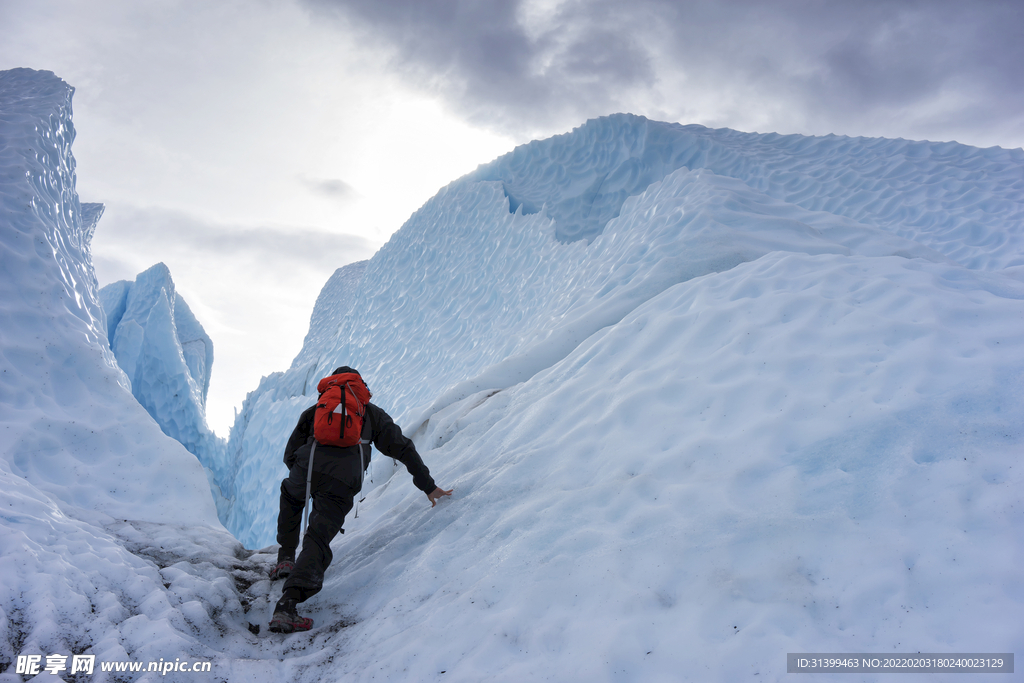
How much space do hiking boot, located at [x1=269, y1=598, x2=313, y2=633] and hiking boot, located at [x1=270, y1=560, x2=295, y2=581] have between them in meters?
0.38

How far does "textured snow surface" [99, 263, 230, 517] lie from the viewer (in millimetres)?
12352

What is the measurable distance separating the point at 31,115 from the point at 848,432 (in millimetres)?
6651

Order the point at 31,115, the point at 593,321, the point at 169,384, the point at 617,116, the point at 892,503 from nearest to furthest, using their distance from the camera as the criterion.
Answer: the point at 892,503 < the point at 593,321 < the point at 31,115 < the point at 617,116 < the point at 169,384

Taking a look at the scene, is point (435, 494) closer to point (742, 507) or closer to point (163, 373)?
point (742, 507)

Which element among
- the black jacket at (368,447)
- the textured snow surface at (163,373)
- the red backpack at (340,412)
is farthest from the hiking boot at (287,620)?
the textured snow surface at (163,373)

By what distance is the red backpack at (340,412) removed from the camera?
2941 millimetres

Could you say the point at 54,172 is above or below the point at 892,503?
above

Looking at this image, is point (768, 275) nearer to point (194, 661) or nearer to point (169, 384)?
point (194, 661)

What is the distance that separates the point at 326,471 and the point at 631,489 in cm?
153

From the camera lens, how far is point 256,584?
3.04 metres

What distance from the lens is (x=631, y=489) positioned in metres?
2.53

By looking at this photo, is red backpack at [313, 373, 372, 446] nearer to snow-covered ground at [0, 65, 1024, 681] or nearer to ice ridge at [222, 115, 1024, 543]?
snow-covered ground at [0, 65, 1024, 681]

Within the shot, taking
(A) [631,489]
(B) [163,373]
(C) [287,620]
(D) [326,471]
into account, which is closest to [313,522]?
(D) [326,471]

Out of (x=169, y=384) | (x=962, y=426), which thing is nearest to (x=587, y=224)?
(x=962, y=426)
